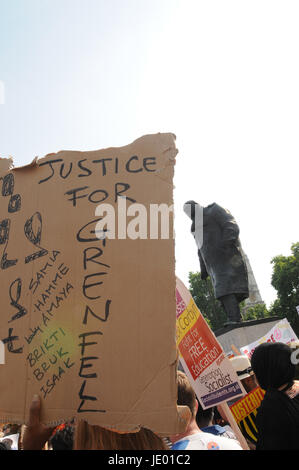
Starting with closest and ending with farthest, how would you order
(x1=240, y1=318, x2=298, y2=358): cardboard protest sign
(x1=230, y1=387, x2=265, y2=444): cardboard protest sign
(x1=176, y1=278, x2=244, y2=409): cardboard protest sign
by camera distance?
(x1=176, y1=278, x2=244, y2=409): cardboard protest sign < (x1=230, y1=387, x2=265, y2=444): cardboard protest sign < (x1=240, y1=318, x2=298, y2=358): cardboard protest sign

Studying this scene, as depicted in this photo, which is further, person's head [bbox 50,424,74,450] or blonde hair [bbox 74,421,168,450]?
person's head [bbox 50,424,74,450]

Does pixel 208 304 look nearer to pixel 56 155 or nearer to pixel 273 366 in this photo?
pixel 273 366

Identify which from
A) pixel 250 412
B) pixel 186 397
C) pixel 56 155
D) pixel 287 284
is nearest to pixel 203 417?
pixel 250 412

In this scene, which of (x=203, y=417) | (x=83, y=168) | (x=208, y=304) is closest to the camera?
(x=83, y=168)

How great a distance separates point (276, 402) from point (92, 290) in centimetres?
104

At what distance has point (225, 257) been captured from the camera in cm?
805

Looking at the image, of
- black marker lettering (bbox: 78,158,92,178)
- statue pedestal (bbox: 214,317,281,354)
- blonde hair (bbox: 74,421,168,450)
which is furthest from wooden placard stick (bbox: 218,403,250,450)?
statue pedestal (bbox: 214,317,281,354)

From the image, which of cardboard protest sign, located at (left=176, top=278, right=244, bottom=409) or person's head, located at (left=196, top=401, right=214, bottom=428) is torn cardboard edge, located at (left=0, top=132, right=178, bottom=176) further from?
person's head, located at (left=196, top=401, right=214, bottom=428)

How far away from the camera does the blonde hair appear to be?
149cm

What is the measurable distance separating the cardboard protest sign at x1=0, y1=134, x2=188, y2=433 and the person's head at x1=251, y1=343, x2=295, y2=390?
58cm

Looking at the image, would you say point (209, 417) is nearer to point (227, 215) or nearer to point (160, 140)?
point (160, 140)

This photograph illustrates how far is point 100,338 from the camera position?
1.58 meters

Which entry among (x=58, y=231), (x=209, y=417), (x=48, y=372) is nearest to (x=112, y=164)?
(x=58, y=231)
